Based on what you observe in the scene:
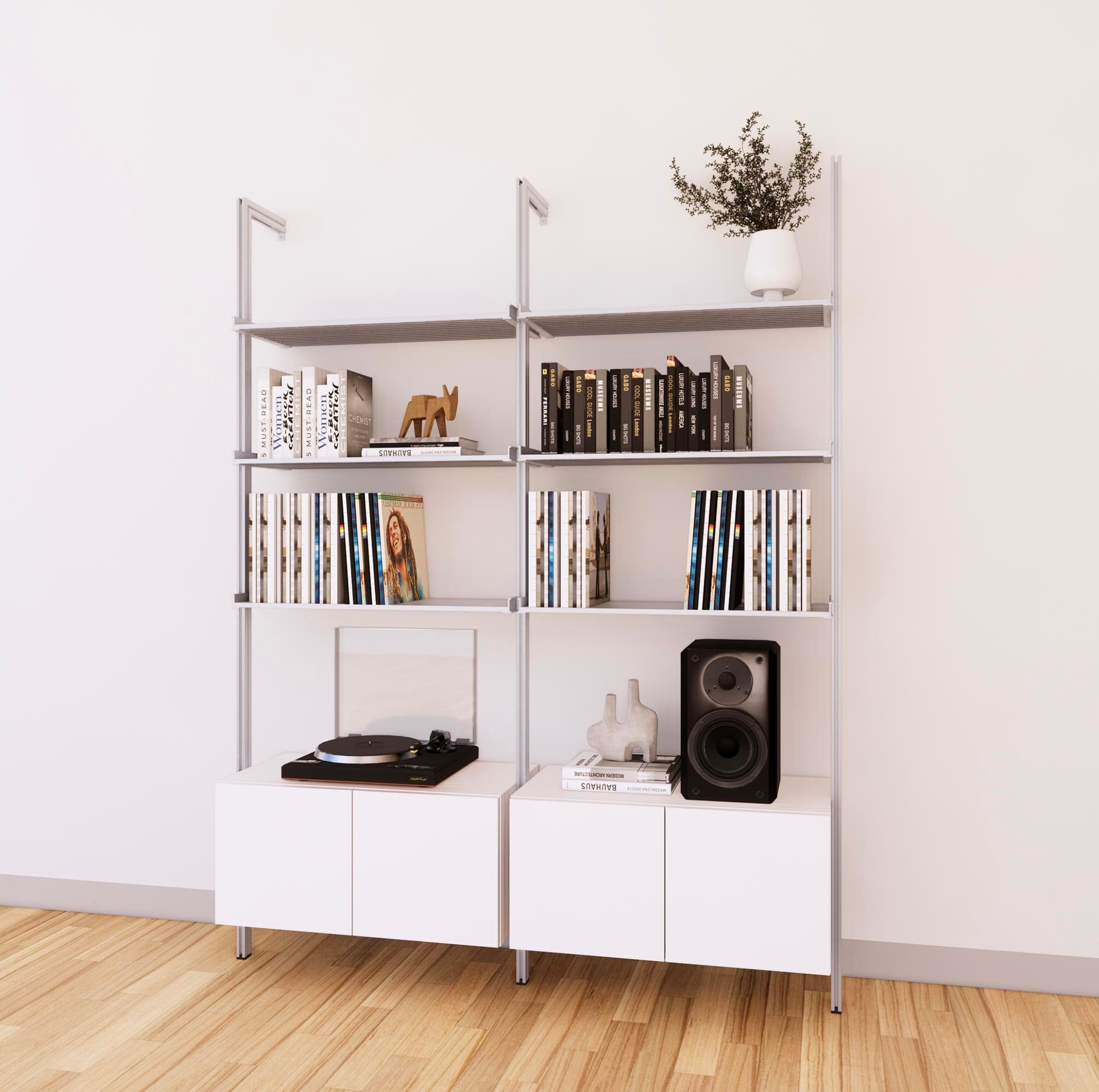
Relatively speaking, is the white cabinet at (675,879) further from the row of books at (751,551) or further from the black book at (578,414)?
the black book at (578,414)

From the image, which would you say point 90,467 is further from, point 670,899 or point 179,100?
point 670,899

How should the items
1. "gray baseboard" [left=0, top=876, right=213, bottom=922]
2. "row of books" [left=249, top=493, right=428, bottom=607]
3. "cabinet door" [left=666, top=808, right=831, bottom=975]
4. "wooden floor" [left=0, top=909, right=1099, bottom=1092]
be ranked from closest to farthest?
"wooden floor" [left=0, top=909, right=1099, bottom=1092] < "cabinet door" [left=666, top=808, right=831, bottom=975] < "row of books" [left=249, top=493, right=428, bottom=607] < "gray baseboard" [left=0, top=876, right=213, bottom=922]

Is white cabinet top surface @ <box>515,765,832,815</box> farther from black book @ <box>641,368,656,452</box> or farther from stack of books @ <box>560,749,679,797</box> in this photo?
black book @ <box>641,368,656,452</box>

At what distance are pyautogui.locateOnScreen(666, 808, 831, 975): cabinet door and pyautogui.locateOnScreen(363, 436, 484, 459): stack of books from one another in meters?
1.09

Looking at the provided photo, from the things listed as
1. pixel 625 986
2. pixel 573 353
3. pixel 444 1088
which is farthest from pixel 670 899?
pixel 573 353

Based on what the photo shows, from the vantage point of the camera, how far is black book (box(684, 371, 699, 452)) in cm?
261

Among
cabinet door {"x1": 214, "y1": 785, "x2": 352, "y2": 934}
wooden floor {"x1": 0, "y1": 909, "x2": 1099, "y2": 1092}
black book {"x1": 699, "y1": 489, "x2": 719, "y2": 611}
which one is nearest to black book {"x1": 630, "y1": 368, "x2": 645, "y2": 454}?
black book {"x1": 699, "y1": 489, "x2": 719, "y2": 611}

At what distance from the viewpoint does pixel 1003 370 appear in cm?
272

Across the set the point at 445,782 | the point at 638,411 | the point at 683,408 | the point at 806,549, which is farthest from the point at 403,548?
the point at 806,549

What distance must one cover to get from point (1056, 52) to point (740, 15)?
0.84m

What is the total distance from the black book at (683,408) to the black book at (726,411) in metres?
0.09

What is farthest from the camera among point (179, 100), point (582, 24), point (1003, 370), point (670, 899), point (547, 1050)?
point (179, 100)

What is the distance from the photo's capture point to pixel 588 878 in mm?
2580

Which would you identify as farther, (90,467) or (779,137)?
(90,467)
